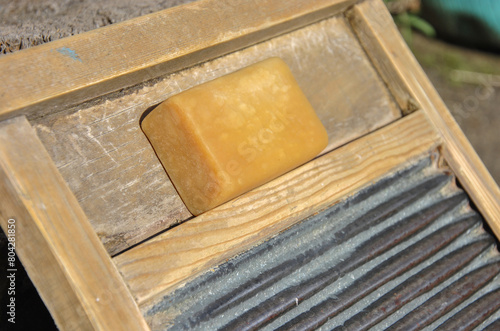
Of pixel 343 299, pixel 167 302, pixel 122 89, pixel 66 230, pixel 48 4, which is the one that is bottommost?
pixel 343 299

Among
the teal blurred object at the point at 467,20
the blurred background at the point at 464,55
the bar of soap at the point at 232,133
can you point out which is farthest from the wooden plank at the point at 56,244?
the teal blurred object at the point at 467,20

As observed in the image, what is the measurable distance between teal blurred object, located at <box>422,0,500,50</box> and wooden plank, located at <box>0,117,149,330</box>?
7.11ft

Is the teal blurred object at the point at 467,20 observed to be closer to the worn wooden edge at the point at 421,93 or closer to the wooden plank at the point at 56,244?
the worn wooden edge at the point at 421,93

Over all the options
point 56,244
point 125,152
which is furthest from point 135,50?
point 56,244

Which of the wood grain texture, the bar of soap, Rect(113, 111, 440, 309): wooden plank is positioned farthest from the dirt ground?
the bar of soap

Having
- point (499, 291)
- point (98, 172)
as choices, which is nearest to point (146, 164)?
point (98, 172)

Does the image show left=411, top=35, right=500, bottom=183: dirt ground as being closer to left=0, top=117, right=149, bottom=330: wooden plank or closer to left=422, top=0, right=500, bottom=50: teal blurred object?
left=422, top=0, right=500, bottom=50: teal blurred object

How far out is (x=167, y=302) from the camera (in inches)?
35.1

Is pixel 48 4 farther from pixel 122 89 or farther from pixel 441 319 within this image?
pixel 441 319

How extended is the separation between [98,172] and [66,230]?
0.51 ft

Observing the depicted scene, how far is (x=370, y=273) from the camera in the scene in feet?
3.53

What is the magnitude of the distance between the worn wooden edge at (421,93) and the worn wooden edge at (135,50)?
134 millimetres

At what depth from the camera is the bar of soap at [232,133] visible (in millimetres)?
911

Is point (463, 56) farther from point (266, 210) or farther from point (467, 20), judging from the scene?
point (266, 210)
